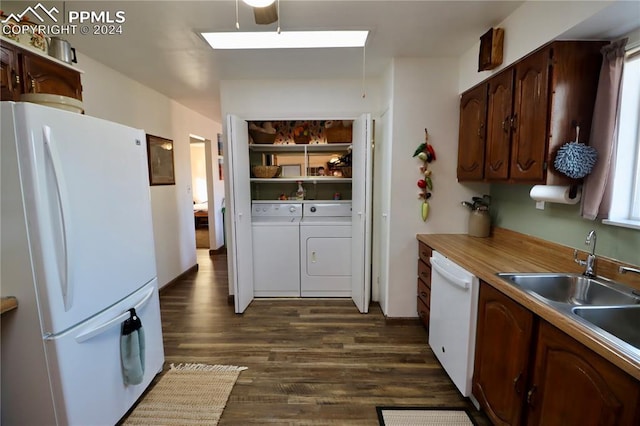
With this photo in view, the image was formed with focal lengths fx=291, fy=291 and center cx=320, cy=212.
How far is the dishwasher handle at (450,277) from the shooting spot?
170 cm

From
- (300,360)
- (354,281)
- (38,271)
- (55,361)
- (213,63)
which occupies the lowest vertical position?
(300,360)

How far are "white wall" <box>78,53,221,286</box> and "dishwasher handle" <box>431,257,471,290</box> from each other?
9.78ft

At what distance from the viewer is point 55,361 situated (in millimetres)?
1293

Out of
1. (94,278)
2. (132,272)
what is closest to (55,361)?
(94,278)

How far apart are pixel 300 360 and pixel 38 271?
1.70 m

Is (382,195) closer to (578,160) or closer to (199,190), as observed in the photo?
(578,160)

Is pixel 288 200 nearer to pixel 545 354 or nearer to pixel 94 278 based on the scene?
pixel 94 278

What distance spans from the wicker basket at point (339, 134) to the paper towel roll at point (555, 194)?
2.06 m

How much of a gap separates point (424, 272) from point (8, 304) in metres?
A: 2.55

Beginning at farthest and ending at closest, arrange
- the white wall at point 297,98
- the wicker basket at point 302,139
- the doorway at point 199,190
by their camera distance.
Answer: the doorway at point 199,190
the wicker basket at point 302,139
the white wall at point 297,98

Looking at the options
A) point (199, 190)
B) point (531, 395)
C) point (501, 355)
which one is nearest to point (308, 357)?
point (501, 355)

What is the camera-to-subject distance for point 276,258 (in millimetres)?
3322

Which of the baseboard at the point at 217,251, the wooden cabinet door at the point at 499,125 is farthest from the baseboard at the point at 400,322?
the baseboard at the point at 217,251

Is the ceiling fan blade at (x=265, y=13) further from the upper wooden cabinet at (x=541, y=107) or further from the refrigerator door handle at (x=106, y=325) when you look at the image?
the refrigerator door handle at (x=106, y=325)
